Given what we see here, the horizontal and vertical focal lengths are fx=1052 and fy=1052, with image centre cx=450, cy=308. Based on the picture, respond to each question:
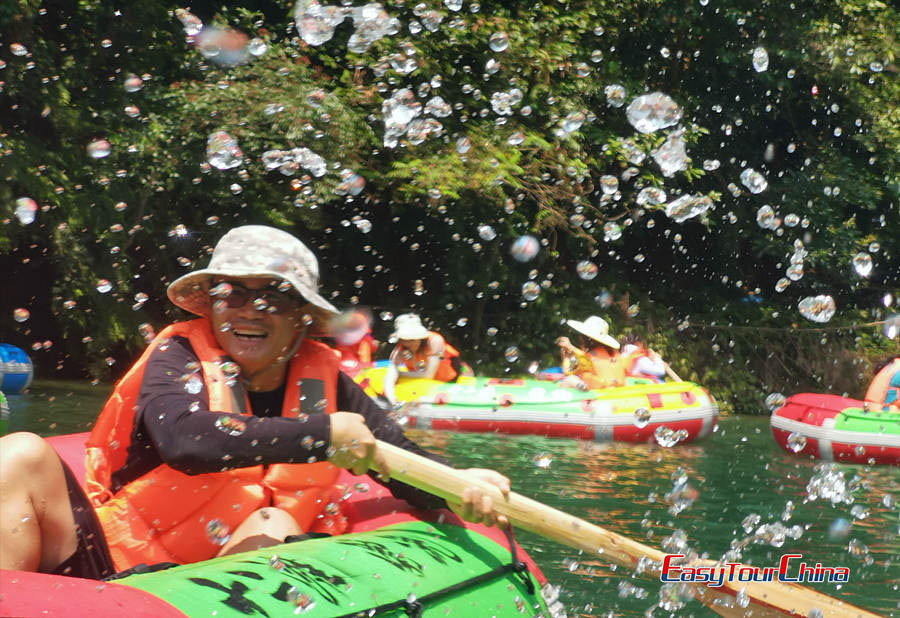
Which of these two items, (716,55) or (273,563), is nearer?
(273,563)

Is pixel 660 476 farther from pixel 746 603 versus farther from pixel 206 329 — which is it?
pixel 206 329

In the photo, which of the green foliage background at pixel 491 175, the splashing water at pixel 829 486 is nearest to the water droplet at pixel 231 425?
the splashing water at pixel 829 486

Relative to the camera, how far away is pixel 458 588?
2461 millimetres

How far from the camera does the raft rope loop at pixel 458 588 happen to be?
2.21 meters

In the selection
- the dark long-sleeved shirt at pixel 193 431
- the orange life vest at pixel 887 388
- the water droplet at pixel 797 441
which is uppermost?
the dark long-sleeved shirt at pixel 193 431

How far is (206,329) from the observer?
8.45ft

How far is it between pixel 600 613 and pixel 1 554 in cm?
210

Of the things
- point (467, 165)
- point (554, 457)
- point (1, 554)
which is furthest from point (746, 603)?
point (467, 165)

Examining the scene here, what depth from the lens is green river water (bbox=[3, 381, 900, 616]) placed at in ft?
12.7

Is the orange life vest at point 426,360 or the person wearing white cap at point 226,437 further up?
the person wearing white cap at point 226,437

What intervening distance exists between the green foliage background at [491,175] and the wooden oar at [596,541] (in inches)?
290

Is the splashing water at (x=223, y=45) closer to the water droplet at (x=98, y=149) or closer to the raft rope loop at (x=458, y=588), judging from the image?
the water droplet at (x=98, y=149)

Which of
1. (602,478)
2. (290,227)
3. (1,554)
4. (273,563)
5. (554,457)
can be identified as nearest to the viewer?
(1,554)

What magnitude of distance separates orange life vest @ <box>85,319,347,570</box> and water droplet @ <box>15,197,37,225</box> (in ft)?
25.3
